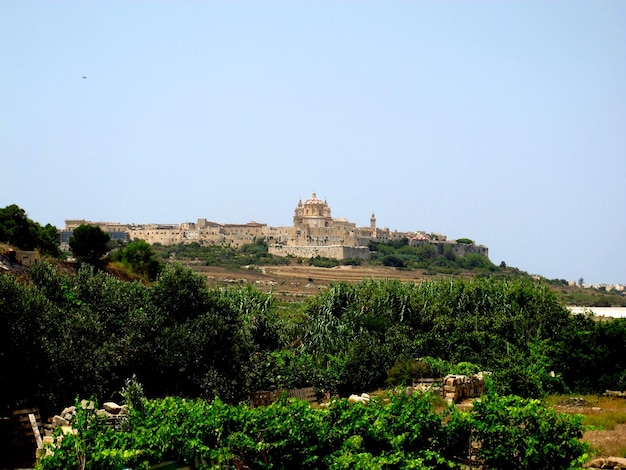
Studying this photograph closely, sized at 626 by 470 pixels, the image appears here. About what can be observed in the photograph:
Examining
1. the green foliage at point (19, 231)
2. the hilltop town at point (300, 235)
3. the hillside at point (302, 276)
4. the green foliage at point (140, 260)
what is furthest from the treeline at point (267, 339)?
the hilltop town at point (300, 235)

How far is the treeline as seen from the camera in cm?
1645

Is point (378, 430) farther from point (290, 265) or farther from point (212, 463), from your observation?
point (290, 265)

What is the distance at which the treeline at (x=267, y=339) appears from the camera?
16.5m

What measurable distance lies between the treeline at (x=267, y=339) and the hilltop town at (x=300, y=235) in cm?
8671

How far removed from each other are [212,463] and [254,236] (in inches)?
5002

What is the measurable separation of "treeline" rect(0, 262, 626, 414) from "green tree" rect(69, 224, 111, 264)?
8.77m

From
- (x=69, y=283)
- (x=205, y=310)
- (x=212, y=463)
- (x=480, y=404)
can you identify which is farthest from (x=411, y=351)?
(x=212, y=463)

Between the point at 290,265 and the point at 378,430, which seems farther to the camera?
the point at 290,265

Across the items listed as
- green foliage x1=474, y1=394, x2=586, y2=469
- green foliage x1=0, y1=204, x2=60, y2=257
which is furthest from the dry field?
green foliage x1=0, y1=204, x2=60, y2=257

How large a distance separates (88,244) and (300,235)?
3703 inches

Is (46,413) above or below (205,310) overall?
below

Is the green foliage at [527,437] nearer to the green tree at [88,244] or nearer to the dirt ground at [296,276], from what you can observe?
the green tree at [88,244]

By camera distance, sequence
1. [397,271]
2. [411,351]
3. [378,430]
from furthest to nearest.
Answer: [397,271] → [411,351] → [378,430]

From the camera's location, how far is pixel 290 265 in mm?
103250
